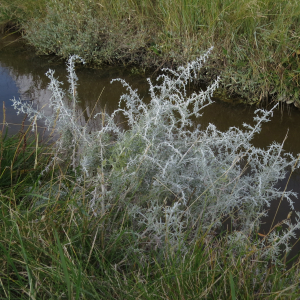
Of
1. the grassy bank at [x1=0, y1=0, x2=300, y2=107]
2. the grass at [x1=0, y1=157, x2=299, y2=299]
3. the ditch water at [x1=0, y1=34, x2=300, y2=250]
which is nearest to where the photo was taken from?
the grass at [x1=0, y1=157, x2=299, y2=299]

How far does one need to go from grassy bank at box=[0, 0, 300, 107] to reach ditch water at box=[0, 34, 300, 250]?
24 centimetres

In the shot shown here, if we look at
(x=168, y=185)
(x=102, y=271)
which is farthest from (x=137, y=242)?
(x=168, y=185)

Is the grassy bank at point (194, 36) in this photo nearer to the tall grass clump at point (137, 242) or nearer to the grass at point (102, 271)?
the tall grass clump at point (137, 242)

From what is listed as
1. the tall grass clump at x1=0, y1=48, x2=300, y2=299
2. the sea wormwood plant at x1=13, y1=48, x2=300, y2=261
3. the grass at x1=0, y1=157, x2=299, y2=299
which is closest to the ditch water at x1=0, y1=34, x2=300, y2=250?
the sea wormwood plant at x1=13, y1=48, x2=300, y2=261

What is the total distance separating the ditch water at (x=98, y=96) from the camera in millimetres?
3504

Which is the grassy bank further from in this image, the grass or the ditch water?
the grass

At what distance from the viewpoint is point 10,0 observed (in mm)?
6926

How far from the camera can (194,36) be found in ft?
14.3

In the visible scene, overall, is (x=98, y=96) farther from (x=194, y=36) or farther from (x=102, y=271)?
(x=102, y=271)

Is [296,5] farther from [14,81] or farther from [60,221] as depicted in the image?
[14,81]

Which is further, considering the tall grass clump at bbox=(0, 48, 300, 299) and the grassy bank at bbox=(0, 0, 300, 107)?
the grassy bank at bbox=(0, 0, 300, 107)

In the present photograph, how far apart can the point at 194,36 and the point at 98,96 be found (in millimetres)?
1638

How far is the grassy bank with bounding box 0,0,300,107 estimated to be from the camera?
3.78m

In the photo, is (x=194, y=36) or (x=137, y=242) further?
(x=194, y=36)
